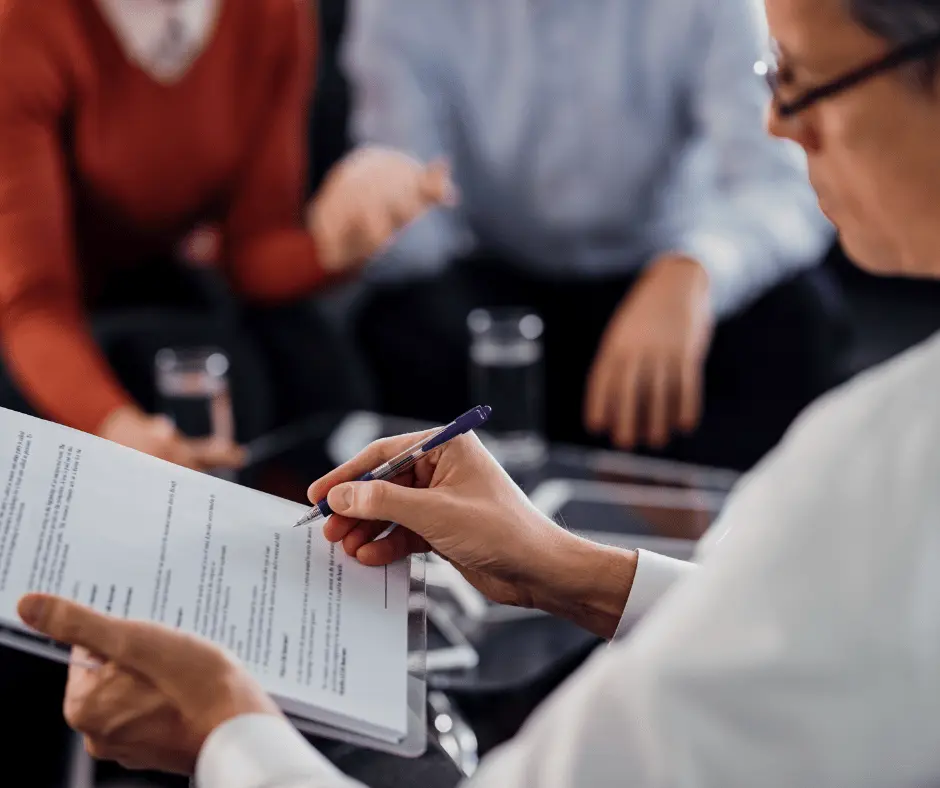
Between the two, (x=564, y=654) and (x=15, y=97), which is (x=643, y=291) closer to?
(x=564, y=654)

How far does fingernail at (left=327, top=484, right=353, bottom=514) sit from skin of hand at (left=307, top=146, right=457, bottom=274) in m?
0.64

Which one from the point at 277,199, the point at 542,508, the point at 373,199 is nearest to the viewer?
the point at 542,508

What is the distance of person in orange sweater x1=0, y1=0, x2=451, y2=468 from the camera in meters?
1.26

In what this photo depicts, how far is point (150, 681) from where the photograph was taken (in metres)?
0.53

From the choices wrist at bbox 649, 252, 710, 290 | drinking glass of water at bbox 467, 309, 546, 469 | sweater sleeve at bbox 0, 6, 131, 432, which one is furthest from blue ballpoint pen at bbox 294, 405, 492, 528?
wrist at bbox 649, 252, 710, 290

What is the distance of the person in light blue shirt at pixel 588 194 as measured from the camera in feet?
5.19

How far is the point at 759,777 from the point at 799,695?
3 centimetres

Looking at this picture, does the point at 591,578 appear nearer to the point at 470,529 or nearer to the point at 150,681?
the point at 470,529

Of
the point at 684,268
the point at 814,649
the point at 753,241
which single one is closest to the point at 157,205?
the point at 684,268

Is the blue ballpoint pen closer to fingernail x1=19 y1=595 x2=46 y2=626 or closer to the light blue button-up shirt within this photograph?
fingernail x1=19 y1=595 x2=46 y2=626

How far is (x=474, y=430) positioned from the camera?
26.5 inches

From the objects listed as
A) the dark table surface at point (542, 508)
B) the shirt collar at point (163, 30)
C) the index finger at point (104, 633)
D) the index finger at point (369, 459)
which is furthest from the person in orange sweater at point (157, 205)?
the index finger at point (104, 633)

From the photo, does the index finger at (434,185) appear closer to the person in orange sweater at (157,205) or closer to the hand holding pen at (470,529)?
the person in orange sweater at (157,205)

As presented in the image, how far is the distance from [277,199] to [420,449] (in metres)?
1.03
